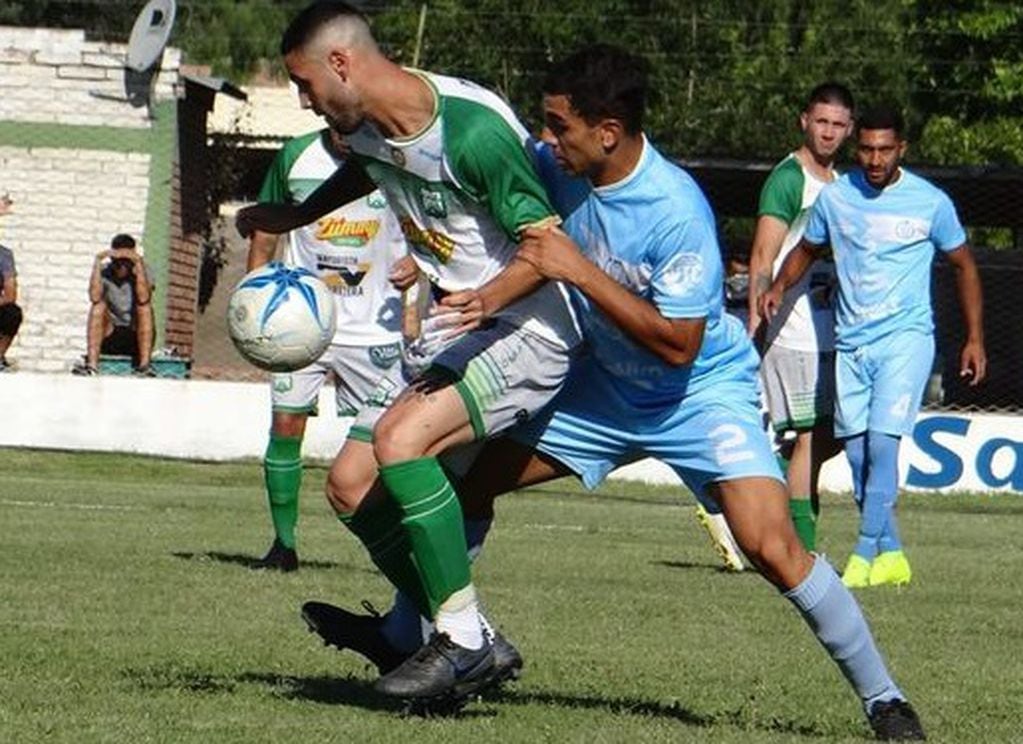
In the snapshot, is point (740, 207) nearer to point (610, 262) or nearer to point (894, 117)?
point (894, 117)

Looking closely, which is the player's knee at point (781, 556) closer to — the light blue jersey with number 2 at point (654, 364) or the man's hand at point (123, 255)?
the light blue jersey with number 2 at point (654, 364)

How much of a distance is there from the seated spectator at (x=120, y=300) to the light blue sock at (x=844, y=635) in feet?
61.3

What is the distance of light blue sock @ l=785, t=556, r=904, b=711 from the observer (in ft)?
22.8

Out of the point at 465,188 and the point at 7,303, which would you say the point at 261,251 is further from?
the point at 7,303

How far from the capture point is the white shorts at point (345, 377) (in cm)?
1206

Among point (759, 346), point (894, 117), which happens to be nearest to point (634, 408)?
point (894, 117)

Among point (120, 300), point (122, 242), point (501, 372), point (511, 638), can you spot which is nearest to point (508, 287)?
point (501, 372)

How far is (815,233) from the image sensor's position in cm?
1210

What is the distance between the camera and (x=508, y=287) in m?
6.84

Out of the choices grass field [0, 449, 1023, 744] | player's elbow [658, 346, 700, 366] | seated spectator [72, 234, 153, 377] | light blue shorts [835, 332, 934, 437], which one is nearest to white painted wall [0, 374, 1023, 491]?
seated spectator [72, 234, 153, 377]

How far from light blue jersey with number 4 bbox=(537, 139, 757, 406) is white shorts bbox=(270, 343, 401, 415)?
4856 mm

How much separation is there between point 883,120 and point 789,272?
89 centimetres

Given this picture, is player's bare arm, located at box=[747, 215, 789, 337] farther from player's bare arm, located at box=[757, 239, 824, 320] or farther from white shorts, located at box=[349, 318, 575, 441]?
white shorts, located at box=[349, 318, 575, 441]

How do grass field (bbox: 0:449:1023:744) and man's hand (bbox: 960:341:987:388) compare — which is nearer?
grass field (bbox: 0:449:1023:744)
